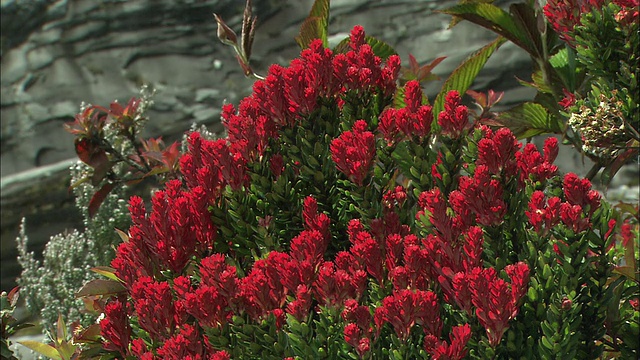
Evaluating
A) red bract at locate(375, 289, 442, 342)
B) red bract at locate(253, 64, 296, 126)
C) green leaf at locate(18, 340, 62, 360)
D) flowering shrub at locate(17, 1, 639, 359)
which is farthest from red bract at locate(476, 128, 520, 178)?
green leaf at locate(18, 340, 62, 360)

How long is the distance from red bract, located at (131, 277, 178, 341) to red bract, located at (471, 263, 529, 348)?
27.0 inches

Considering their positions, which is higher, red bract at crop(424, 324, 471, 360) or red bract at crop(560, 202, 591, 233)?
red bract at crop(560, 202, 591, 233)

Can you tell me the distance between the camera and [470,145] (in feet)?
6.45

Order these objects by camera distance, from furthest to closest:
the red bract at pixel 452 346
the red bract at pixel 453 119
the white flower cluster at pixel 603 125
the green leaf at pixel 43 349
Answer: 1. the green leaf at pixel 43 349
2. the white flower cluster at pixel 603 125
3. the red bract at pixel 453 119
4. the red bract at pixel 452 346

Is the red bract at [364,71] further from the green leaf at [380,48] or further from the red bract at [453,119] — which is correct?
the green leaf at [380,48]

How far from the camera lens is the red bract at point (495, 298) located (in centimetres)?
163

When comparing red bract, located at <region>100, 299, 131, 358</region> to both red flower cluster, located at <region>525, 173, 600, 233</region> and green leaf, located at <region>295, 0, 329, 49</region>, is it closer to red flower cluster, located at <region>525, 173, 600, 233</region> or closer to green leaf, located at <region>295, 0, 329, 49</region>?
red flower cluster, located at <region>525, 173, 600, 233</region>

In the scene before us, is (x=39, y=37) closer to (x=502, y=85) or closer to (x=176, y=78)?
(x=176, y=78)

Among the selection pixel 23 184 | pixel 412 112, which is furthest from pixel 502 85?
pixel 412 112

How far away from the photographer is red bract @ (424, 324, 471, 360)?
1635 millimetres

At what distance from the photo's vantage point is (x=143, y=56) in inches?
421

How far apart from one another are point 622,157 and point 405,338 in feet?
4.51

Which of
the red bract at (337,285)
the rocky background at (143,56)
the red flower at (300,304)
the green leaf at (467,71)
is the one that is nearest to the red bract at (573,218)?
the red bract at (337,285)

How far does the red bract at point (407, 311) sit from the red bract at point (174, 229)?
1.75 feet
